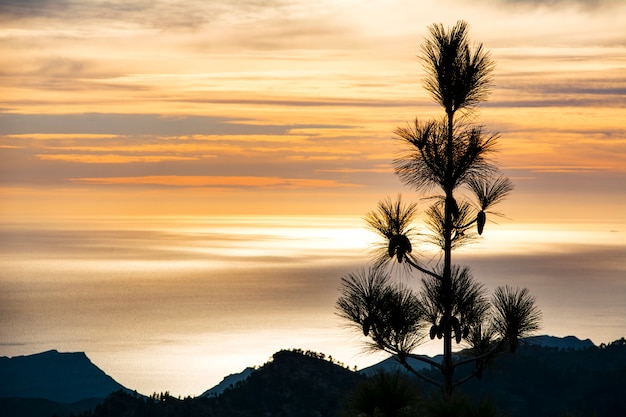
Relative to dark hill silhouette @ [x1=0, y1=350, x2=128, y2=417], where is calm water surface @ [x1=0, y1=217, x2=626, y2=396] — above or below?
above

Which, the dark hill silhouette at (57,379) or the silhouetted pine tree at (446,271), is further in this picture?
the dark hill silhouette at (57,379)

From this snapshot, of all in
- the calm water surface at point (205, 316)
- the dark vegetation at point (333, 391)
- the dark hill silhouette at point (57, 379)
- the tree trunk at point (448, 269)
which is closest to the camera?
the tree trunk at point (448, 269)

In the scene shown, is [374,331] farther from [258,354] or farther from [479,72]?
[258,354]

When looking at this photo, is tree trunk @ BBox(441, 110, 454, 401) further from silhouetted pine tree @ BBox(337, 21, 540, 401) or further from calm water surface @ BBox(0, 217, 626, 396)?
calm water surface @ BBox(0, 217, 626, 396)

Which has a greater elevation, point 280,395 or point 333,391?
point 333,391

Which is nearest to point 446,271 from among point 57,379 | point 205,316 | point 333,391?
point 333,391

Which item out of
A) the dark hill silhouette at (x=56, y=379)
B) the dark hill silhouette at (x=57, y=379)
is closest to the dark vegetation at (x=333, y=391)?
the dark hill silhouette at (x=56, y=379)

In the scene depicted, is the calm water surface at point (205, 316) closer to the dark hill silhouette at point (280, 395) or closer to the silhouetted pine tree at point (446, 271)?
the dark hill silhouette at point (280, 395)

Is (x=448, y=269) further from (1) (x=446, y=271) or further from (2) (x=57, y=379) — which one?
(2) (x=57, y=379)

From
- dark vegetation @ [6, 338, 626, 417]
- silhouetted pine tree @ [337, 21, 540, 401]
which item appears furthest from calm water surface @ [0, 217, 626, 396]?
silhouetted pine tree @ [337, 21, 540, 401]

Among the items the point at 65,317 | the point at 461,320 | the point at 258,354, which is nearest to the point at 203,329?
the point at 258,354

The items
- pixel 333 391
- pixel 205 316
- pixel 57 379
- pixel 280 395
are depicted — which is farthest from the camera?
pixel 205 316

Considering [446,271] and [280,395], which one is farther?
[280,395]

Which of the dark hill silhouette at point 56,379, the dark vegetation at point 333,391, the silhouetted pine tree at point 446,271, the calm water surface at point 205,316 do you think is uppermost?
the calm water surface at point 205,316
